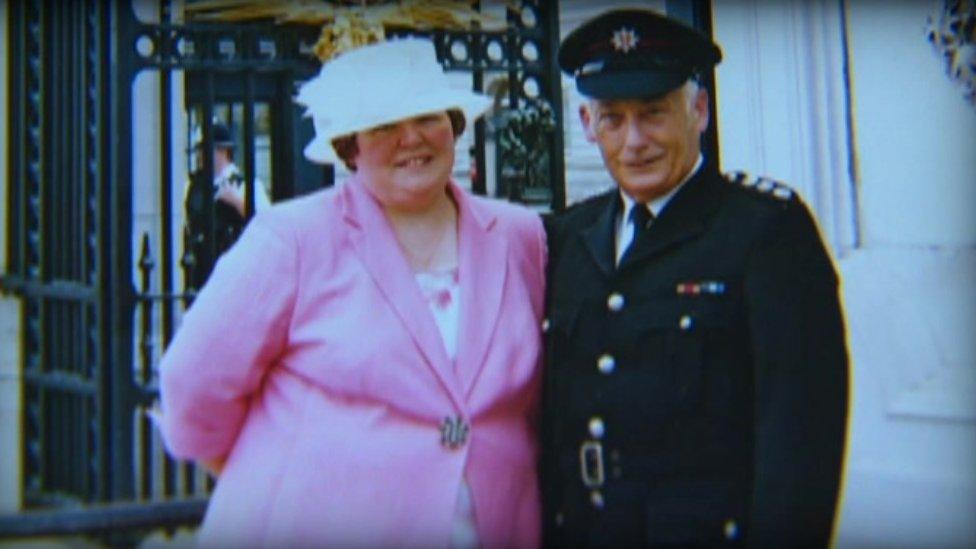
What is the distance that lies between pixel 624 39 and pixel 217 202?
1.00 m

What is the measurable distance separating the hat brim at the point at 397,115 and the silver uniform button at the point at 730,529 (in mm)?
537

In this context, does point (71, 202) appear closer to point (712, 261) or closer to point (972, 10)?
point (712, 261)

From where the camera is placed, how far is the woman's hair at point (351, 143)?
4.00ft

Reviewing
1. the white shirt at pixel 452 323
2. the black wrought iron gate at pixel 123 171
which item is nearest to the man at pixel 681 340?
the white shirt at pixel 452 323

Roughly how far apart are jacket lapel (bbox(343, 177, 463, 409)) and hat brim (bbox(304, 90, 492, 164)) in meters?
0.07

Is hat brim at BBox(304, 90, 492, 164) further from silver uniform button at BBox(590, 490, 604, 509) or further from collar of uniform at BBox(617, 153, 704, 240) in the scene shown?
silver uniform button at BBox(590, 490, 604, 509)

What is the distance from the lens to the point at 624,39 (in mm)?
1174

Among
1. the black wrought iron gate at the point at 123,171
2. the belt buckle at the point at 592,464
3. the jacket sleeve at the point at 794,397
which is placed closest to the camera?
the jacket sleeve at the point at 794,397

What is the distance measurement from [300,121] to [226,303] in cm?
85

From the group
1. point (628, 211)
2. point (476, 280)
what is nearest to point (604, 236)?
point (628, 211)

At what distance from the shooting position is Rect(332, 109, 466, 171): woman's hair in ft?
4.00

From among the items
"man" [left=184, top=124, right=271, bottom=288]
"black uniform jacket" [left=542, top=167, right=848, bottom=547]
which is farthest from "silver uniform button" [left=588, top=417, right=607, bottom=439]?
"man" [left=184, top=124, right=271, bottom=288]

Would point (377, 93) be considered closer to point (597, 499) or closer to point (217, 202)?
point (597, 499)

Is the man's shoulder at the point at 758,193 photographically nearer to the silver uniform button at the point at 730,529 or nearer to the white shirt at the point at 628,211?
the white shirt at the point at 628,211
